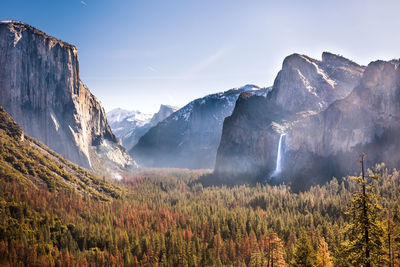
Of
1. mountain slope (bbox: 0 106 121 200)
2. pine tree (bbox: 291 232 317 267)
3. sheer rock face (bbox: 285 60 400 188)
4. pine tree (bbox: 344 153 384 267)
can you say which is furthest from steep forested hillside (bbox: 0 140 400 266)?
sheer rock face (bbox: 285 60 400 188)

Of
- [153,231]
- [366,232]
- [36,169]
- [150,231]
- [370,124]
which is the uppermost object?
[370,124]

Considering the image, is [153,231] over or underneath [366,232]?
underneath

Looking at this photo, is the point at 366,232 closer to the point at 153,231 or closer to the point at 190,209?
the point at 153,231

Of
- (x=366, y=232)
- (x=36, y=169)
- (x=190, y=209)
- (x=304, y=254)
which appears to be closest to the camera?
(x=366, y=232)

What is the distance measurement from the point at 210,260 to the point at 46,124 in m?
172

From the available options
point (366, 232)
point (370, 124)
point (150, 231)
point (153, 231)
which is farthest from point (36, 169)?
point (370, 124)

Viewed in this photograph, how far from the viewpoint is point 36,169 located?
131 m

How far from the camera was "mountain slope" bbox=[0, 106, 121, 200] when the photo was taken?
121m

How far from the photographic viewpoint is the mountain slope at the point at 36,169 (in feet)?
397

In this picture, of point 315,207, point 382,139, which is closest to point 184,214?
point 315,207

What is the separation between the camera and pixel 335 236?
83.8m

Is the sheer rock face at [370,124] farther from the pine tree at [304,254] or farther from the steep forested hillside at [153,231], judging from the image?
the pine tree at [304,254]

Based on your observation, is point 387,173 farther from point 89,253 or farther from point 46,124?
point 46,124

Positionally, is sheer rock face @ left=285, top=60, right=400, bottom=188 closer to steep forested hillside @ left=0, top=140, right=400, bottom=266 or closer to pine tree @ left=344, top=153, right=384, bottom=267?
steep forested hillside @ left=0, top=140, right=400, bottom=266
